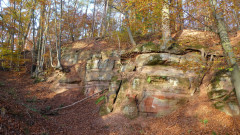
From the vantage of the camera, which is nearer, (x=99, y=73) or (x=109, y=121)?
(x=109, y=121)

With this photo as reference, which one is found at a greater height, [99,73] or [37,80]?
[99,73]

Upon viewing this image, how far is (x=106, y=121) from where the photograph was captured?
9523 mm

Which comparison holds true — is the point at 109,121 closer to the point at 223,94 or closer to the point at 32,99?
the point at 223,94

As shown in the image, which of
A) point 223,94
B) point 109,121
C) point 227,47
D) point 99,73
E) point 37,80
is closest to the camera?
point 227,47

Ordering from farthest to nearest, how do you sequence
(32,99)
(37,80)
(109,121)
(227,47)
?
(37,80) → (32,99) → (109,121) → (227,47)

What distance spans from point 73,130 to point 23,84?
42.2 ft

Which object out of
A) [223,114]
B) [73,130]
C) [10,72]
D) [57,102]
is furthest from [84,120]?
[10,72]

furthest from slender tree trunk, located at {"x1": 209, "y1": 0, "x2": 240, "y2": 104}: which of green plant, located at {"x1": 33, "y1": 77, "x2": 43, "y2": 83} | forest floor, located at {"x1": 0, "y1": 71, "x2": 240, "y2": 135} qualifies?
green plant, located at {"x1": 33, "y1": 77, "x2": 43, "y2": 83}

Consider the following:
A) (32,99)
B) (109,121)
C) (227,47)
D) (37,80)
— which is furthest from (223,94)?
(37,80)

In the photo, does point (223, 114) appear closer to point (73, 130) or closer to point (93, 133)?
point (93, 133)

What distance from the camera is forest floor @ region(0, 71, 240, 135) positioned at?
6.26 m

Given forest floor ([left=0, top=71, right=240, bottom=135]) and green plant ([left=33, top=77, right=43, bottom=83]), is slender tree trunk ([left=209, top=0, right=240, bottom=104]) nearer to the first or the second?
forest floor ([left=0, top=71, right=240, bottom=135])

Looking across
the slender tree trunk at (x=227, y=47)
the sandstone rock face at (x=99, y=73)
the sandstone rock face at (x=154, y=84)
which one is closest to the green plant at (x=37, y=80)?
the sandstone rock face at (x=99, y=73)

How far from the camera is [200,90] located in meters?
9.60
